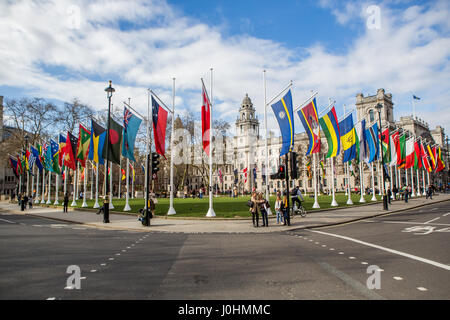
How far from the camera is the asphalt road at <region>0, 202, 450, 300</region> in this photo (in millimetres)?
5367

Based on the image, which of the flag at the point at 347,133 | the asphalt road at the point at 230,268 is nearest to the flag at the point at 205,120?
the asphalt road at the point at 230,268

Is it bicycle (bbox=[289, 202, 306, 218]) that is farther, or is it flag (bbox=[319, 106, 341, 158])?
flag (bbox=[319, 106, 341, 158])

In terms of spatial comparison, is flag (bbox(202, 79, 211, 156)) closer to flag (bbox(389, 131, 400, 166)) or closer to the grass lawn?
the grass lawn

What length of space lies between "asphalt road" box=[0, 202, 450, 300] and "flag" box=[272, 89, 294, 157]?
8.22 meters

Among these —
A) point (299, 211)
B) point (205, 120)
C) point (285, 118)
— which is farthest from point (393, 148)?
point (205, 120)

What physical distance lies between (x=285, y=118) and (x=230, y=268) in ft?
43.8

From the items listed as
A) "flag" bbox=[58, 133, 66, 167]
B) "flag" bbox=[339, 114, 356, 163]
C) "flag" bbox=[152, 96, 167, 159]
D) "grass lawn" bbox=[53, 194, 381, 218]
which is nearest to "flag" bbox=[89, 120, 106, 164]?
"grass lawn" bbox=[53, 194, 381, 218]

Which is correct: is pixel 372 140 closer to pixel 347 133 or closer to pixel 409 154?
pixel 347 133

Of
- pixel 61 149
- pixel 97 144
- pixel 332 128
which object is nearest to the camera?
pixel 332 128

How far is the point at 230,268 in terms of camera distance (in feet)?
23.4

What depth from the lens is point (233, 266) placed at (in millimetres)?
7324

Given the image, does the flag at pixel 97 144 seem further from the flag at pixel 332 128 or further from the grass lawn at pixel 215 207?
the flag at pixel 332 128
